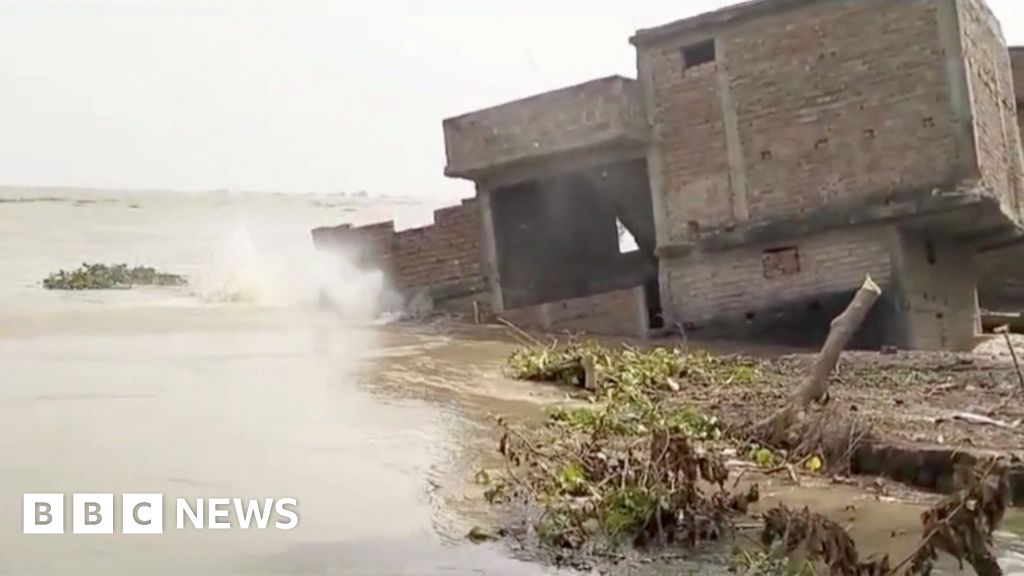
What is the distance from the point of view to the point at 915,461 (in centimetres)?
661

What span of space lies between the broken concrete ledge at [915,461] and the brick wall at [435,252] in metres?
9.93

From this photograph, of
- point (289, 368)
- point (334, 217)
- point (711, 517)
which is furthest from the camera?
point (334, 217)

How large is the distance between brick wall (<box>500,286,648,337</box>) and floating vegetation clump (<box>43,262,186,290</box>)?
10851 millimetres

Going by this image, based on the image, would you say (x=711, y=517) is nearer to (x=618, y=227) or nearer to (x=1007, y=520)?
(x=1007, y=520)

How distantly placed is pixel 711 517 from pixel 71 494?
2904 mm

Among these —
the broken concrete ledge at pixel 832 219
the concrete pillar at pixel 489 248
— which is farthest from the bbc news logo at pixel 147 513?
the concrete pillar at pixel 489 248

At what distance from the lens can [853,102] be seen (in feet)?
44.7

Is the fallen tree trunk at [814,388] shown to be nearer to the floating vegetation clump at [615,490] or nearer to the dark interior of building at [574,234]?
the floating vegetation clump at [615,490]

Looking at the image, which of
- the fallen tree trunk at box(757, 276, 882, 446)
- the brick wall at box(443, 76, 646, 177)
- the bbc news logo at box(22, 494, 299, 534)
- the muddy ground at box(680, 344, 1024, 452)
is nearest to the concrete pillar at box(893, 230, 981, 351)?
the muddy ground at box(680, 344, 1024, 452)

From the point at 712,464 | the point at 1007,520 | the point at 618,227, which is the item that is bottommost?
the point at 1007,520

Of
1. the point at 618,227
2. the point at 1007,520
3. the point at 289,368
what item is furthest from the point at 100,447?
the point at 618,227

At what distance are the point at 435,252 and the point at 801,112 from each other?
564 centimetres

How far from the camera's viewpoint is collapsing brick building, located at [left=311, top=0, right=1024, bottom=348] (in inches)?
524

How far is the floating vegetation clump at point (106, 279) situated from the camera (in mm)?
22391
